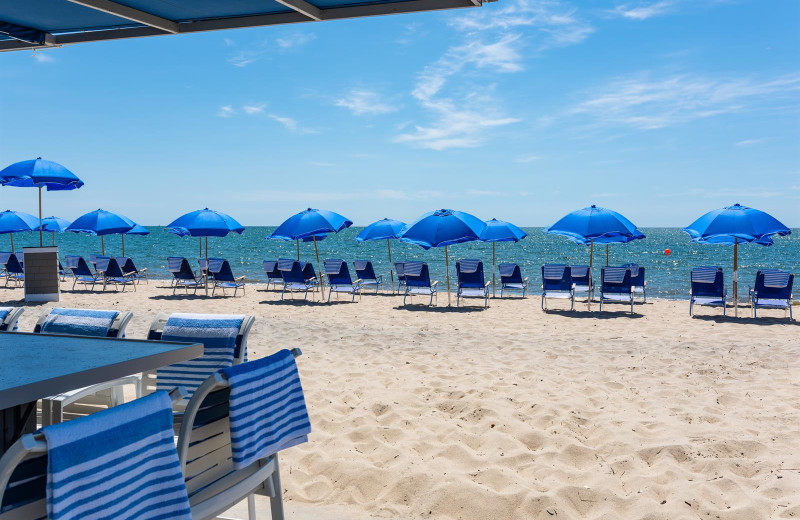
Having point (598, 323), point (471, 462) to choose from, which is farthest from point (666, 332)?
point (471, 462)

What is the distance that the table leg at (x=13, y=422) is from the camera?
198 centimetres

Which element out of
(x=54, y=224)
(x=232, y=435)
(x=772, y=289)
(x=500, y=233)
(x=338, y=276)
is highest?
(x=54, y=224)

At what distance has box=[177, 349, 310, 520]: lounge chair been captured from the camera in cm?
182

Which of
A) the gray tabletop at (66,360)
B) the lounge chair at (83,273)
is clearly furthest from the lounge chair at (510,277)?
the gray tabletop at (66,360)

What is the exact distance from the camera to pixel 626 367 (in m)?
6.20

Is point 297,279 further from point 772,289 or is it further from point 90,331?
point 90,331

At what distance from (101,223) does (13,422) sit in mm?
15655

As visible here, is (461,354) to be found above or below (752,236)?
below

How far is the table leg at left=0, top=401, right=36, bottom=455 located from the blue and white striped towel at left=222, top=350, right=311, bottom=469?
2.32 feet

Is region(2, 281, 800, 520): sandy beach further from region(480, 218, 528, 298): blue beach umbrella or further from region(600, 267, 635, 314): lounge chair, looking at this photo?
region(480, 218, 528, 298): blue beach umbrella

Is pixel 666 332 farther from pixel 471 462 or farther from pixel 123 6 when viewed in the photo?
pixel 123 6

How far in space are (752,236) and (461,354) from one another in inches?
248

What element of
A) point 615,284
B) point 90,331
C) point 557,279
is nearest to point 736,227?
point 615,284

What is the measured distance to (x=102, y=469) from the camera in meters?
1.34
